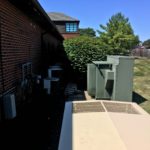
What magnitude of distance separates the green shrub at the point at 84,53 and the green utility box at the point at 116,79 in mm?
2434

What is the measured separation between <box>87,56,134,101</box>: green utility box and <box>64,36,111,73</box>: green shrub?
7.98 ft

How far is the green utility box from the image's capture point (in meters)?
6.81

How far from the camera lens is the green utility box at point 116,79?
6812 mm

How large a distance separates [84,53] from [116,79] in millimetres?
3688

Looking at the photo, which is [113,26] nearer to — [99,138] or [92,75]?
[92,75]

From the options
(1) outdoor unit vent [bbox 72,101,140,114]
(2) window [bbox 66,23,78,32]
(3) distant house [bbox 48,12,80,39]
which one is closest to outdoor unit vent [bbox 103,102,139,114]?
(1) outdoor unit vent [bbox 72,101,140,114]

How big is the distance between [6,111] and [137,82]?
8.51 metres

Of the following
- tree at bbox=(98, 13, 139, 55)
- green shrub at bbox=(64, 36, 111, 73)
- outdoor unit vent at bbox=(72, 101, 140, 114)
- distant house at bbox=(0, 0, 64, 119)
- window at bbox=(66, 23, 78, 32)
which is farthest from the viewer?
window at bbox=(66, 23, 78, 32)

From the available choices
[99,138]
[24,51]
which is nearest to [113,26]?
[24,51]

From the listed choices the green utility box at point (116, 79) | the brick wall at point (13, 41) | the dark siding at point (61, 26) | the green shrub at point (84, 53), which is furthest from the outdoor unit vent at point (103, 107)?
the dark siding at point (61, 26)

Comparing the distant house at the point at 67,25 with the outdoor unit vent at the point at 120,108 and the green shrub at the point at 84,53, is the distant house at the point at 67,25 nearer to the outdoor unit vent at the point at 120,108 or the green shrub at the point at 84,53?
the green shrub at the point at 84,53

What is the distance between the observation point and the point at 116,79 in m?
6.86

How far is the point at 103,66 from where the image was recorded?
7.85 m

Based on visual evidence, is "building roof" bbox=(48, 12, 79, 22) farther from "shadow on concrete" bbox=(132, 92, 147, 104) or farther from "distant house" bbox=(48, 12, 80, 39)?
"shadow on concrete" bbox=(132, 92, 147, 104)
